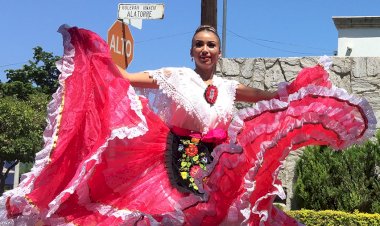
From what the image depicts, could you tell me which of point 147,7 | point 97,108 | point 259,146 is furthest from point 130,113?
point 147,7

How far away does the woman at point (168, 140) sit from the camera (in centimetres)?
316

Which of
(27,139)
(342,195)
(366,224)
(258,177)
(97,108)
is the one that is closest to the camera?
(258,177)

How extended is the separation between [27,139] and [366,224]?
22.0m

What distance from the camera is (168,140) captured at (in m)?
3.88

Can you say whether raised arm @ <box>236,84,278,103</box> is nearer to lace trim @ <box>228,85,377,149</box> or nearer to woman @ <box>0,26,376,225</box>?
woman @ <box>0,26,376,225</box>

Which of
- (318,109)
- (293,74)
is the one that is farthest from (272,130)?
(293,74)

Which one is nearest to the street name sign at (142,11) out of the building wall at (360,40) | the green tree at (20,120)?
the building wall at (360,40)

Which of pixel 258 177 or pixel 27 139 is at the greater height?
pixel 258 177

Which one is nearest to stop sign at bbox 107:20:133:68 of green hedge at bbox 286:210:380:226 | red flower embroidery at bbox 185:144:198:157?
red flower embroidery at bbox 185:144:198:157

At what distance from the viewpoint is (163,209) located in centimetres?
340

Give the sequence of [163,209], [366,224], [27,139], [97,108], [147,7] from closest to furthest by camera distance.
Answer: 1. [163,209]
2. [97,108]
3. [147,7]
4. [366,224]
5. [27,139]

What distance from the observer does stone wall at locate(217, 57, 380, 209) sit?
9.74 meters

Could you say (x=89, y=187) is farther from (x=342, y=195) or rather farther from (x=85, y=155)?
(x=342, y=195)

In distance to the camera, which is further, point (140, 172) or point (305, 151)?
point (305, 151)
